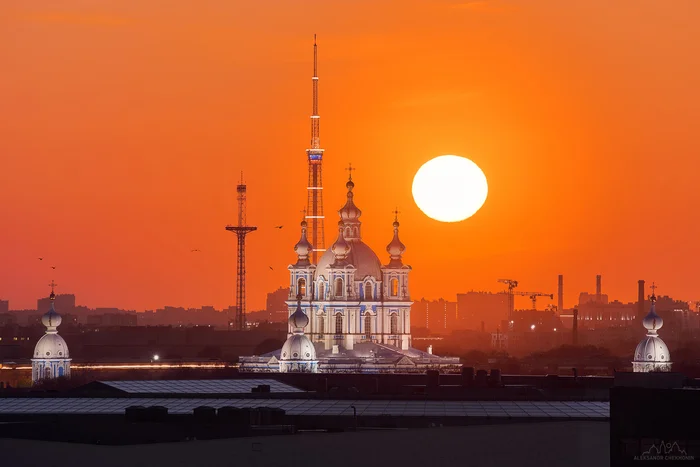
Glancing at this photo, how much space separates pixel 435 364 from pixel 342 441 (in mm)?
120752

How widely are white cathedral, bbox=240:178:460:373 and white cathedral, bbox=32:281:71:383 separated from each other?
50.9 ft

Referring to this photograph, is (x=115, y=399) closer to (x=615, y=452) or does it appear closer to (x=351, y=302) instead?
(x=615, y=452)

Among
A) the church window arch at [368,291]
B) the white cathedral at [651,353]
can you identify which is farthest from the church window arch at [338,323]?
the white cathedral at [651,353]

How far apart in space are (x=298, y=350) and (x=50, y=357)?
2049 centimetres

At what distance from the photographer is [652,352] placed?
178 metres

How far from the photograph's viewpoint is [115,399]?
3981 inches

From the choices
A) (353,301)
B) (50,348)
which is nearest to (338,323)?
(353,301)

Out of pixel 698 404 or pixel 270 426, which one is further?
pixel 270 426

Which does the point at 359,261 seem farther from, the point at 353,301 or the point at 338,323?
the point at 338,323

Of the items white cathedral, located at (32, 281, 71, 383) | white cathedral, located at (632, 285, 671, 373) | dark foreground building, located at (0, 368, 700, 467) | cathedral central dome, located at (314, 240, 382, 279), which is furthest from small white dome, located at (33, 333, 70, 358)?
dark foreground building, located at (0, 368, 700, 467)

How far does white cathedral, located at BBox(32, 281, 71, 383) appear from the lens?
18075cm

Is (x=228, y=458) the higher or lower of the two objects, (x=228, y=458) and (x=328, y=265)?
the lower

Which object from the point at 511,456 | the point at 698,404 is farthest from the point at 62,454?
the point at 698,404

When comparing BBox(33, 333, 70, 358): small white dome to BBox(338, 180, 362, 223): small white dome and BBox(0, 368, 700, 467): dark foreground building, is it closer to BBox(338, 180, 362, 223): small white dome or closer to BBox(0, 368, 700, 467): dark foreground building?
BBox(338, 180, 362, 223): small white dome
